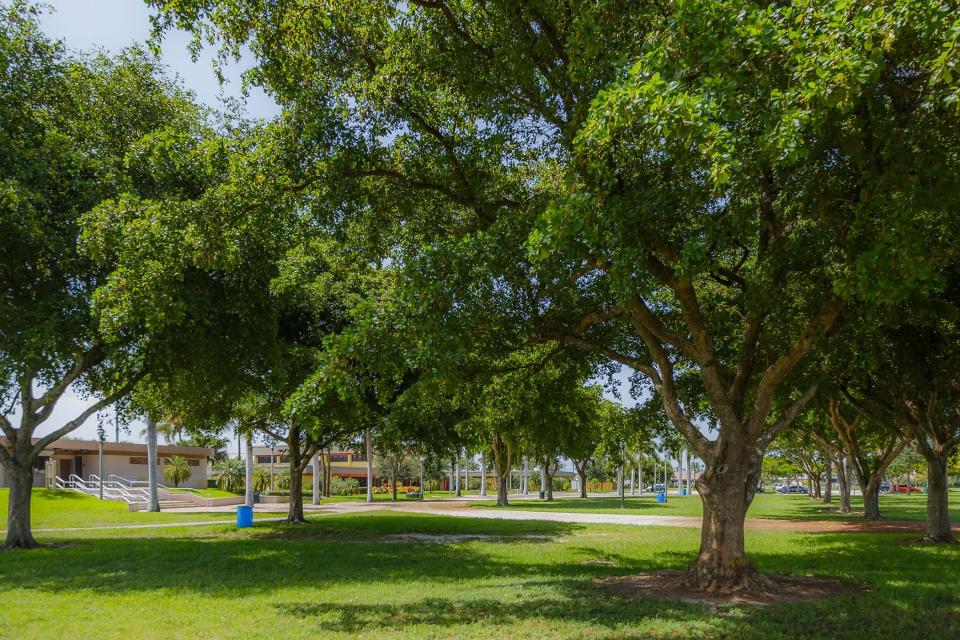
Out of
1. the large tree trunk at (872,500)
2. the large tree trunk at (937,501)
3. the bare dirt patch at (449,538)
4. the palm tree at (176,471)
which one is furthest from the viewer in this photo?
the palm tree at (176,471)

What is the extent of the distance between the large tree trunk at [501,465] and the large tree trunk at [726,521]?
105ft

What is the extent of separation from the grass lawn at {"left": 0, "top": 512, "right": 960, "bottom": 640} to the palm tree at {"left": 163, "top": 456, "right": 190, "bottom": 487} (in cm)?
4260

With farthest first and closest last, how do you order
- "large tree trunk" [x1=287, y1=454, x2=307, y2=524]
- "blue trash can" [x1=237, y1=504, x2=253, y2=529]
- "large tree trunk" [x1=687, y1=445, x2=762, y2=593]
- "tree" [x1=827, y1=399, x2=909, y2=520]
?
"tree" [x1=827, y1=399, x2=909, y2=520]
"large tree trunk" [x1=287, y1=454, x2=307, y2=524]
"blue trash can" [x1=237, y1=504, x2=253, y2=529]
"large tree trunk" [x1=687, y1=445, x2=762, y2=593]

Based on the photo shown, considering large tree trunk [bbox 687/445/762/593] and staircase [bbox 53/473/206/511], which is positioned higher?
large tree trunk [bbox 687/445/762/593]

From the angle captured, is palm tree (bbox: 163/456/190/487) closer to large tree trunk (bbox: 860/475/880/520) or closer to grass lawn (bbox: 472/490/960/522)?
grass lawn (bbox: 472/490/960/522)

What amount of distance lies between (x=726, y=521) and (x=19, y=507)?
17.6 meters

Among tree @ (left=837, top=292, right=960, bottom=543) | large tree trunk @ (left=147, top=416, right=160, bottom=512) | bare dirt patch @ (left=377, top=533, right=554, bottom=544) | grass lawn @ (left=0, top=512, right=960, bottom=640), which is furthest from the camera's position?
large tree trunk @ (left=147, top=416, right=160, bottom=512)

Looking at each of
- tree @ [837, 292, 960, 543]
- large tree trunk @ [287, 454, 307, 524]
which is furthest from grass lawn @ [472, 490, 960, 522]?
large tree trunk @ [287, 454, 307, 524]

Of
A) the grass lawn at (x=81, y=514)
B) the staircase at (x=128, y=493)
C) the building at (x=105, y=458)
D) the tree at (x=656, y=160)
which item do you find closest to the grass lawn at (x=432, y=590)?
the tree at (x=656, y=160)

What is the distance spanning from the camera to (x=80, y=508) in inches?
1442

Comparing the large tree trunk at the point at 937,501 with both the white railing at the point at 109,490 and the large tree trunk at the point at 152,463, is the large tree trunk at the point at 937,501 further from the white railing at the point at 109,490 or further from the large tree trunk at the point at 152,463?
the white railing at the point at 109,490

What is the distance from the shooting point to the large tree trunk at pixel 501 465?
44469 millimetres

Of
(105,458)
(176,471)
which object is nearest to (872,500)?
(176,471)

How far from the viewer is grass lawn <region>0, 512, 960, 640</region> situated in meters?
8.81
